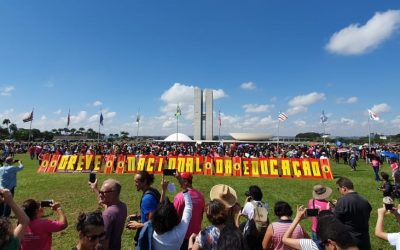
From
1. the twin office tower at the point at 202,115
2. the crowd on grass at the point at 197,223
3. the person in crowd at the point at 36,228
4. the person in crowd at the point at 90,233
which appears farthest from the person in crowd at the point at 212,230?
the twin office tower at the point at 202,115

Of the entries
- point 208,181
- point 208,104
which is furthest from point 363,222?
point 208,104

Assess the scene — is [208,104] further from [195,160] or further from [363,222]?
[363,222]

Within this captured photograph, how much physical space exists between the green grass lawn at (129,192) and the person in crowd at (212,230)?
516 centimetres

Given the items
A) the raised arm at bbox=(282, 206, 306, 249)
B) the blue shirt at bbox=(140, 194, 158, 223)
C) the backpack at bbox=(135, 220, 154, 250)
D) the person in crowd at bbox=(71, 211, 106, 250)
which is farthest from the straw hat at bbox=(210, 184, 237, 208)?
the person in crowd at bbox=(71, 211, 106, 250)

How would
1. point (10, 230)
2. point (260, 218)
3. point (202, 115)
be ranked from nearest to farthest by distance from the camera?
point (10, 230), point (260, 218), point (202, 115)

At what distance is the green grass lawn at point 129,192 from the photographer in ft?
30.3

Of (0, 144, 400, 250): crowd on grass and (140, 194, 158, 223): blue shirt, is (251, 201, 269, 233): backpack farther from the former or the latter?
(140, 194, 158, 223): blue shirt

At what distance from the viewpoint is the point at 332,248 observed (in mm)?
2787

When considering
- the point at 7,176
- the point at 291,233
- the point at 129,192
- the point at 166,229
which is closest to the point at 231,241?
the point at 166,229

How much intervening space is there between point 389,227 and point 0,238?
35.0 ft

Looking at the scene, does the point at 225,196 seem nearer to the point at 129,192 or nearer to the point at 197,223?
the point at 197,223

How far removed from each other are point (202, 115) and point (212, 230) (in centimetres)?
8577

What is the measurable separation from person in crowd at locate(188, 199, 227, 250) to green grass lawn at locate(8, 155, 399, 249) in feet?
16.9

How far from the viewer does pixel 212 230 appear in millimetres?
3508
